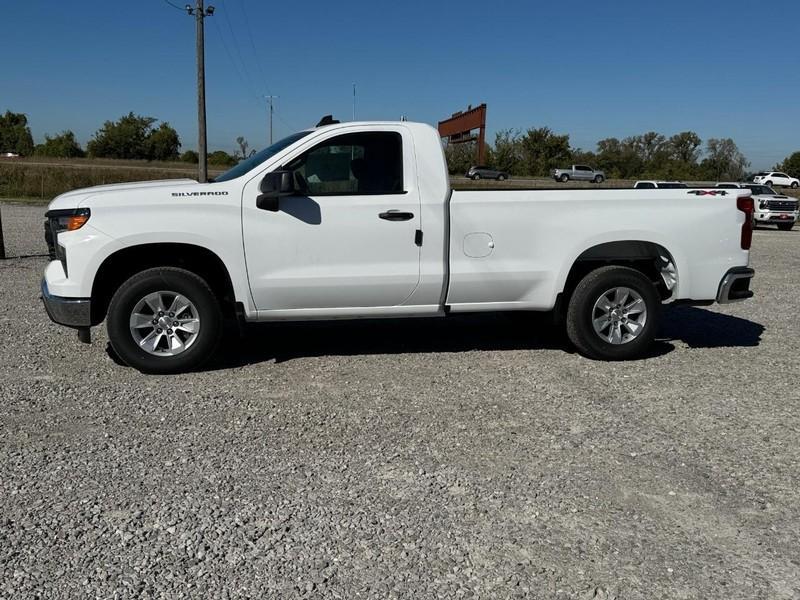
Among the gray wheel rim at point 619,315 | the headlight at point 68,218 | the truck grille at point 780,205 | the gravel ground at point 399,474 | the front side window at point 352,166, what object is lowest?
the gravel ground at point 399,474

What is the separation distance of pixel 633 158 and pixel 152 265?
8736 cm

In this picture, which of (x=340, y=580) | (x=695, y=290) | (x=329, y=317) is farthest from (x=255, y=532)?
(x=695, y=290)

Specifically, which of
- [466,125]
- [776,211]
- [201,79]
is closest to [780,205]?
[776,211]

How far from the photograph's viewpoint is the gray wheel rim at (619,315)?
6301 mm

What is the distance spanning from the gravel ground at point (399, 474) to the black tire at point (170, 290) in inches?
7.0

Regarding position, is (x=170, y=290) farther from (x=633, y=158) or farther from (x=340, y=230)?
(x=633, y=158)

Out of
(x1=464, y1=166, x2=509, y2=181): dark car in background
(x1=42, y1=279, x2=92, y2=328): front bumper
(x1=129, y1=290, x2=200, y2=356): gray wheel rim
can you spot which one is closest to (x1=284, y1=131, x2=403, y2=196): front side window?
(x1=129, y1=290, x2=200, y2=356): gray wheel rim

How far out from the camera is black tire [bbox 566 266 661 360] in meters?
6.23

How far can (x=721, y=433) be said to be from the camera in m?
4.70

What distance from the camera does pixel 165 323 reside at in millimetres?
5703

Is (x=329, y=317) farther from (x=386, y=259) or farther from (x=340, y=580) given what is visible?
(x=340, y=580)

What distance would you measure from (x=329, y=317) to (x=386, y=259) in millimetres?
658

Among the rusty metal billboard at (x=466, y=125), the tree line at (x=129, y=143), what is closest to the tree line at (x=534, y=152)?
the tree line at (x=129, y=143)

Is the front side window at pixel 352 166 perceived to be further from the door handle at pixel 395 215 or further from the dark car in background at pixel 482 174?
the dark car in background at pixel 482 174
